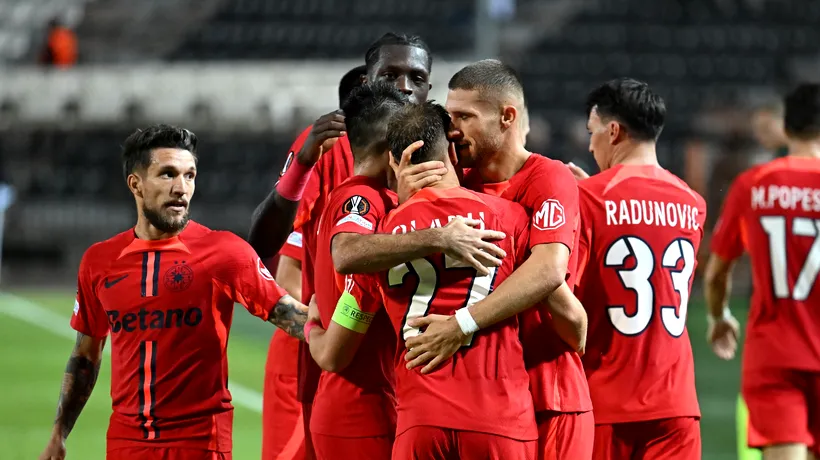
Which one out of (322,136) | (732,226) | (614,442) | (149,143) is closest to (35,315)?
(732,226)

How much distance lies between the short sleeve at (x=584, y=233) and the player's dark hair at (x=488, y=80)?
2.38 feet

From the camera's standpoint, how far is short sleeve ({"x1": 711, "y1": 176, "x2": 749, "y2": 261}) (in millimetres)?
6023

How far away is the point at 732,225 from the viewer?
19.9ft

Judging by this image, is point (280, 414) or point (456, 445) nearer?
point (456, 445)

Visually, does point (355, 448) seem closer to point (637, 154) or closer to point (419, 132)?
point (419, 132)

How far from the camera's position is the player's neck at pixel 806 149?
591 cm

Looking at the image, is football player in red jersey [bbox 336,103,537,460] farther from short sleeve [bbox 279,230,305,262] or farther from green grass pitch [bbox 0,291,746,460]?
green grass pitch [bbox 0,291,746,460]

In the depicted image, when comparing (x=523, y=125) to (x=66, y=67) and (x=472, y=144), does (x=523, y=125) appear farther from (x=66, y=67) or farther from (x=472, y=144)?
(x=66, y=67)

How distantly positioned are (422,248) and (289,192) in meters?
1.23

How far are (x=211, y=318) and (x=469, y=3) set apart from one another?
2067cm

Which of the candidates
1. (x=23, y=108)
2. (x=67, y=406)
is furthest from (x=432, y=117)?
(x=23, y=108)

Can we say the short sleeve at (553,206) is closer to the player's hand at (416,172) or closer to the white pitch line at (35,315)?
the player's hand at (416,172)

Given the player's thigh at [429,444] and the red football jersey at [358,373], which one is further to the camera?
the red football jersey at [358,373]

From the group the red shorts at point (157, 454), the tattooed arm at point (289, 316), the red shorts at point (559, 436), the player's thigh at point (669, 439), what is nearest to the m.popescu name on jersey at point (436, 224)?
A: the red shorts at point (559, 436)
